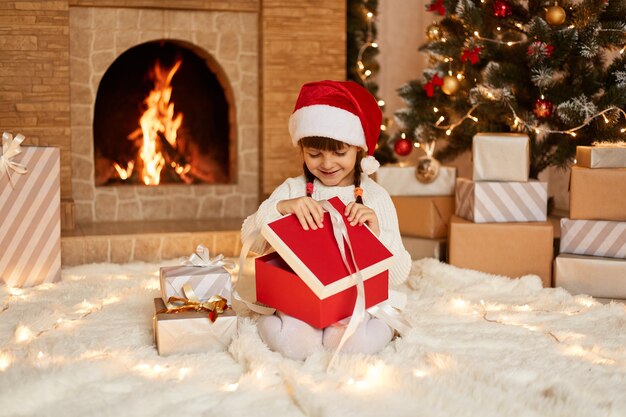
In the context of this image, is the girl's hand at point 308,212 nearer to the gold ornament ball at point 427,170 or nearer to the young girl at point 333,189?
the young girl at point 333,189

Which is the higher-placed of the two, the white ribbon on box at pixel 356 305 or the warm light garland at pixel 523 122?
the warm light garland at pixel 523 122

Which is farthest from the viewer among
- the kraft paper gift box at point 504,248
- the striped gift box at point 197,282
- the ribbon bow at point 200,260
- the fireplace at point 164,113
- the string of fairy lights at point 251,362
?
the fireplace at point 164,113

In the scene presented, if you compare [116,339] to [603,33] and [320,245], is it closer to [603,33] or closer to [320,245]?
[320,245]

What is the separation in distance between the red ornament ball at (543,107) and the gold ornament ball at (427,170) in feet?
1.35

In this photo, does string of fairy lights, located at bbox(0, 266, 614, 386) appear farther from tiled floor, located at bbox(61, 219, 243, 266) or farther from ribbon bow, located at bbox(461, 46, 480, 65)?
ribbon bow, located at bbox(461, 46, 480, 65)

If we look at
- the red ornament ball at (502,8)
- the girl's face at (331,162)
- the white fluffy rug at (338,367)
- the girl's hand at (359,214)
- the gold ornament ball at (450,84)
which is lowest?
the white fluffy rug at (338,367)

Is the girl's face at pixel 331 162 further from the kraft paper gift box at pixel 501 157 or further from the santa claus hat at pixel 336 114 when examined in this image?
the kraft paper gift box at pixel 501 157

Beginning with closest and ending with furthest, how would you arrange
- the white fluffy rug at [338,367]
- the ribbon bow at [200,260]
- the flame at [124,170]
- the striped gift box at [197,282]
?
1. the white fluffy rug at [338,367]
2. the striped gift box at [197,282]
3. the ribbon bow at [200,260]
4. the flame at [124,170]

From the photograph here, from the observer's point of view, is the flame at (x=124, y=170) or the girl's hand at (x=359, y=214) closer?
the girl's hand at (x=359, y=214)

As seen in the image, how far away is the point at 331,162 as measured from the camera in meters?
1.90

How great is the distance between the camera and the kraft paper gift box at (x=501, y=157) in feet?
8.18

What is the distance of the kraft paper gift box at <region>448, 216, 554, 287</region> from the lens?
242 cm

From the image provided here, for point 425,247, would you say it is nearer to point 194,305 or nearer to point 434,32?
point 434,32

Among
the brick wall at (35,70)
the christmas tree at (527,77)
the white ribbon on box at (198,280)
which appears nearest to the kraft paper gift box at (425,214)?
the christmas tree at (527,77)
